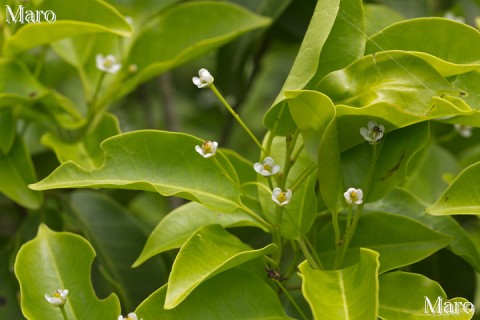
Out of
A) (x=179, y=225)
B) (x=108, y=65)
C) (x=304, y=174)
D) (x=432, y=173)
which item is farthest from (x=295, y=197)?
(x=432, y=173)

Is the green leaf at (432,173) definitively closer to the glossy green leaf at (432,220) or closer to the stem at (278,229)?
the glossy green leaf at (432,220)

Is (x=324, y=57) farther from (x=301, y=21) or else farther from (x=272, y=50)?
(x=272, y=50)

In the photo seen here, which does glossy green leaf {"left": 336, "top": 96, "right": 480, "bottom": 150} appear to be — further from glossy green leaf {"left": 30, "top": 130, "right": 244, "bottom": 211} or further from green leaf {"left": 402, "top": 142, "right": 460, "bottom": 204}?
green leaf {"left": 402, "top": 142, "right": 460, "bottom": 204}

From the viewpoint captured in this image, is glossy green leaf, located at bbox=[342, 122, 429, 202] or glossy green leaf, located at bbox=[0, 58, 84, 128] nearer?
glossy green leaf, located at bbox=[342, 122, 429, 202]

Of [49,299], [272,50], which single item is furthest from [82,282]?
[272,50]

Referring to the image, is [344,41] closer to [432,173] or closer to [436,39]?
[436,39]

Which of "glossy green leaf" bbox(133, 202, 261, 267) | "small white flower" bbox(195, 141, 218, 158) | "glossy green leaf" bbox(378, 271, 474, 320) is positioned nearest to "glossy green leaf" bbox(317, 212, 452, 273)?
"glossy green leaf" bbox(378, 271, 474, 320)
